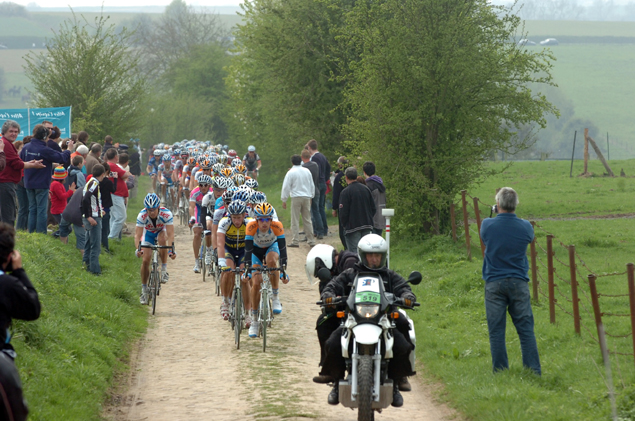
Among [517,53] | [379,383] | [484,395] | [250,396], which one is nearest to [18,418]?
[379,383]

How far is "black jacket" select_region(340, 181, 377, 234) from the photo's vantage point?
14938mm

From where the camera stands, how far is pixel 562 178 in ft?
123

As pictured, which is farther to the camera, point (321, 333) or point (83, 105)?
point (83, 105)

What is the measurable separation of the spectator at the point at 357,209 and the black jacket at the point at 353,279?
7118mm

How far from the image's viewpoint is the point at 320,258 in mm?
8227

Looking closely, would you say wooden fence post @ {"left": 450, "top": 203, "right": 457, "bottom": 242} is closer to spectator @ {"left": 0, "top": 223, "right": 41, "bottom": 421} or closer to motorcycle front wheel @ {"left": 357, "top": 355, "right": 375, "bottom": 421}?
motorcycle front wheel @ {"left": 357, "top": 355, "right": 375, "bottom": 421}

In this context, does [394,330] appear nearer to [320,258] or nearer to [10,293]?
[320,258]

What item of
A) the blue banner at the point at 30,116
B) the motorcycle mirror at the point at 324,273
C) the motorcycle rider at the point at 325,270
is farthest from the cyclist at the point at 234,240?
the blue banner at the point at 30,116

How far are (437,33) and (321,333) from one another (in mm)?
11601

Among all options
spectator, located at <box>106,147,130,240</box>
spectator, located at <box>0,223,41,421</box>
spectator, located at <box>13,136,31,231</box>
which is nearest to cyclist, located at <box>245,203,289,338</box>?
spectator, located at <box>0,223,41,421</box>

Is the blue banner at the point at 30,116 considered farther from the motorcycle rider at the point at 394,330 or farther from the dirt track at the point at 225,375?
the motorcycle rider at the point at 394,330

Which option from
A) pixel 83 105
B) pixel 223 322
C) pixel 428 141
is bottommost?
pixel 223 322

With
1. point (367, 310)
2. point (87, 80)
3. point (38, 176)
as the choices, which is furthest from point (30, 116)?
point (367, 310)

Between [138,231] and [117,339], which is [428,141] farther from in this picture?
[117,339]
